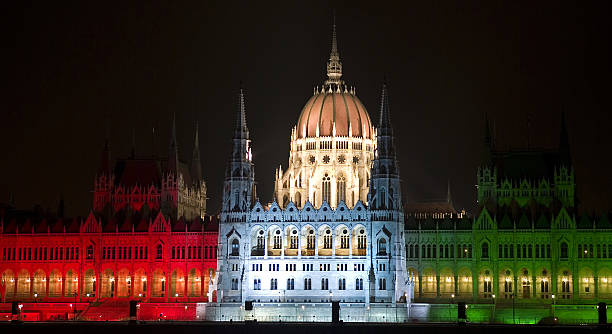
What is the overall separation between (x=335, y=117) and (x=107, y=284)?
123ft

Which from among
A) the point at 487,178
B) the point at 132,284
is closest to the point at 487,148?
the point at 487,178

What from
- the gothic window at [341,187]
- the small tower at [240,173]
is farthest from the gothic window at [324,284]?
the gothic window at [341,187]

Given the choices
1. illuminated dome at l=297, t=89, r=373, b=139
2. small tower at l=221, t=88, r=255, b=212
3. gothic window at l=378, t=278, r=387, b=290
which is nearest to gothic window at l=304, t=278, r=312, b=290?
gothic window at l=378, t=278, r=387, b=290

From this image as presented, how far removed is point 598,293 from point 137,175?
222 ft

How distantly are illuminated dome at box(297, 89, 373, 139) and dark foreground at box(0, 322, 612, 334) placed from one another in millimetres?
45090

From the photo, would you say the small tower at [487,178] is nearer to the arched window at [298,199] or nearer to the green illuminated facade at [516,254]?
the green illuminated facade at [516,254]

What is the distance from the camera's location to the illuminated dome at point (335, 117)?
170 meters

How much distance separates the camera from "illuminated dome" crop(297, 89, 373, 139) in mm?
169625

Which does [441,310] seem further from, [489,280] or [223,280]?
[223,280]

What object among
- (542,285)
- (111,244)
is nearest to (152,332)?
(111,244)

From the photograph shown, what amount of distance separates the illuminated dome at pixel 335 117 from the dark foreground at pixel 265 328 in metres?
45.1

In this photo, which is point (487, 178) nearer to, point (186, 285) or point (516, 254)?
point (516, 254)

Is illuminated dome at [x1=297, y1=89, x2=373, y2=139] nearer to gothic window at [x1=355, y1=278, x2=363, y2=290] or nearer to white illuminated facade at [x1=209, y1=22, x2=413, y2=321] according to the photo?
white illuminated facade at [x1=209, y1=22, x2=413, y2=321]

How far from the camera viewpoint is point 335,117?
556 feet
